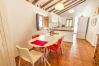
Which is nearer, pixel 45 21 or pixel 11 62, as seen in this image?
pixel 11 62

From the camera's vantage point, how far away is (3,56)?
1.44 metres

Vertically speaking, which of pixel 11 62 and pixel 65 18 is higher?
pixel 65 18

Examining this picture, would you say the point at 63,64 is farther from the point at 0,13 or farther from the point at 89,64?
the point at 0,13

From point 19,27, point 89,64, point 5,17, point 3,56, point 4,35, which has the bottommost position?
point 89,64

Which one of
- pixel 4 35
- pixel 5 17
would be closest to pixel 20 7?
pixel 5 17

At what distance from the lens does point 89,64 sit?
7.22 ft

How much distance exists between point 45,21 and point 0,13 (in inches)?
127

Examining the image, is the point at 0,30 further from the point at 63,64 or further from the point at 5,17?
the point at 63,64

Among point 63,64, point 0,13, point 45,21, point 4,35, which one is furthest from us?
point 45,21

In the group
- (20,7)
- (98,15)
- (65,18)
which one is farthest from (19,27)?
(65,18)

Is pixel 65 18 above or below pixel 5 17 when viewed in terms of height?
above

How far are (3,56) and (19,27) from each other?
1.29 m

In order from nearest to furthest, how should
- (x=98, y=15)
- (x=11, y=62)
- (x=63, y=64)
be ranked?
(x=11, y=62)
(x=63, y=64)
(x=98, y=15)

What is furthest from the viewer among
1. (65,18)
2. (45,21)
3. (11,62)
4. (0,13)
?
(65,18)
